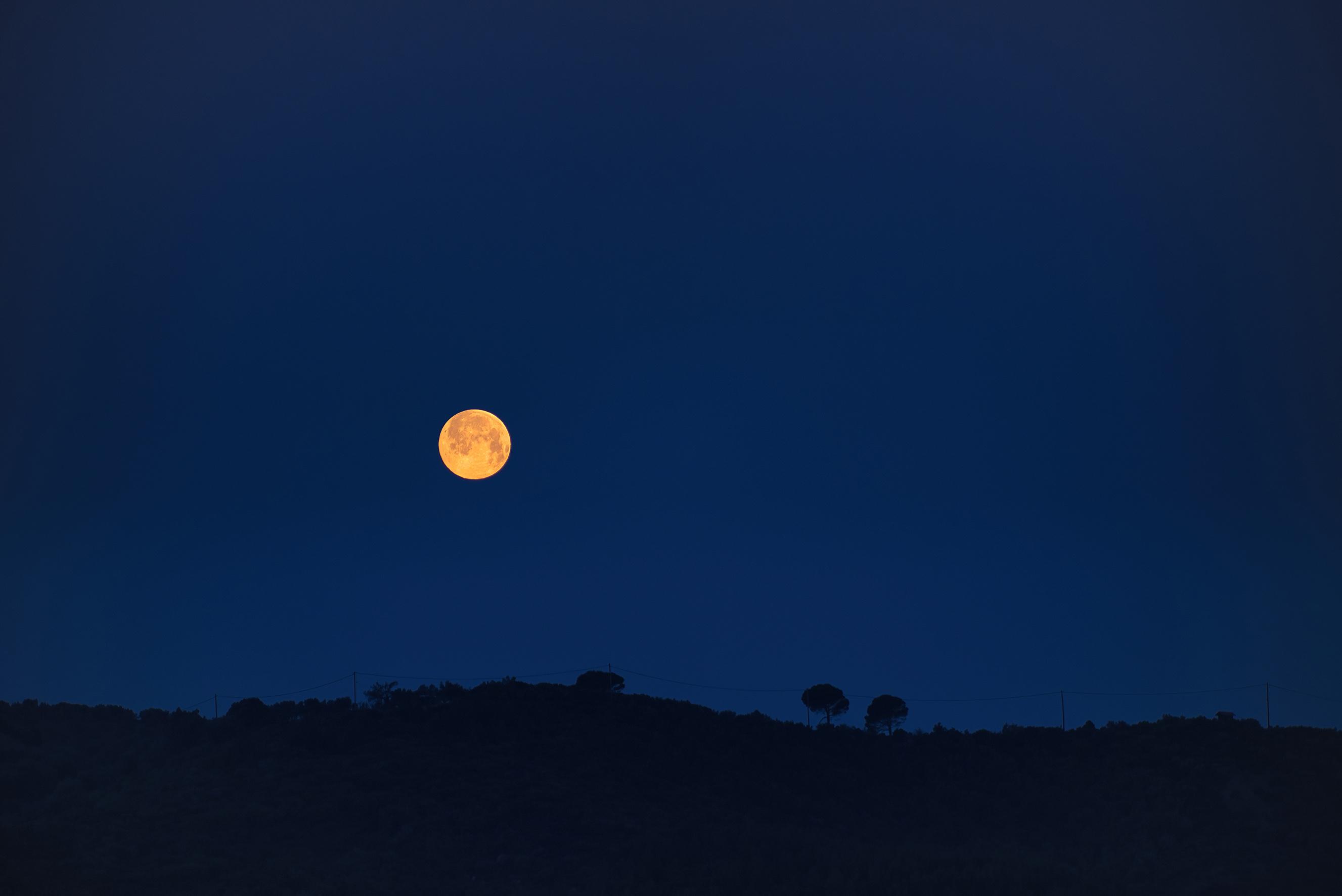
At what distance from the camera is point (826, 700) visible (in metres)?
65.3

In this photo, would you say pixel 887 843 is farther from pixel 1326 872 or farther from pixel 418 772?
pixel 418 772

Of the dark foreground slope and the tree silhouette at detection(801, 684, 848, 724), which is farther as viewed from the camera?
the tree silhouette at detection(801, 684, 848, 724)

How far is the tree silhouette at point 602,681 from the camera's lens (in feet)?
206

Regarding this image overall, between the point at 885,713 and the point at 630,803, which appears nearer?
the point at 630,803

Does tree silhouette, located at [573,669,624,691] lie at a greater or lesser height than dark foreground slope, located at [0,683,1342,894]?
greater

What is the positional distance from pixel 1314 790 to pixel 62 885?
4281cm

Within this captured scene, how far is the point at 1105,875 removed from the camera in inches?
1410

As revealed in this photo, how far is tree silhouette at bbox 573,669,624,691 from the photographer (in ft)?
206

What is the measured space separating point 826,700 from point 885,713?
3.54 meters

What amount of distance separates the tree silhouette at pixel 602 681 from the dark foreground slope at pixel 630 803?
221 inches

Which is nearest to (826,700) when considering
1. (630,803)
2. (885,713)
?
(885,713)

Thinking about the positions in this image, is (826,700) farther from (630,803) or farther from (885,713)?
(630,803)

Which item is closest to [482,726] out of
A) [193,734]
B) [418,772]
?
[418,772]

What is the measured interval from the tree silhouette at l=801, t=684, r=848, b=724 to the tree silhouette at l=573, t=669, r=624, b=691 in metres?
10.3
